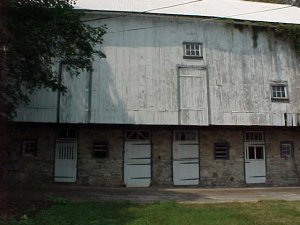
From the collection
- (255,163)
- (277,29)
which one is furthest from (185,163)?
(277,29)

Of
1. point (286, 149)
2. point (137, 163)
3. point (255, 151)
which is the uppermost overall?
point (286, 149)

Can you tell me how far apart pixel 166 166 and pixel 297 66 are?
825 cm

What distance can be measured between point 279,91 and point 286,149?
3.06 metres

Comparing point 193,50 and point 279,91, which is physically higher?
point 193,50

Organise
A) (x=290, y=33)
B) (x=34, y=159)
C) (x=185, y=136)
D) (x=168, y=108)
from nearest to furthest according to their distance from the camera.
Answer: (x=168, y=108) < (x=34, y=159) < (x=185, y=136) < (x=290, y=33)

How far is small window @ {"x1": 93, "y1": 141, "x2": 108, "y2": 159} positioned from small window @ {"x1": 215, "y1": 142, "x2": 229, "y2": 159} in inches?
209

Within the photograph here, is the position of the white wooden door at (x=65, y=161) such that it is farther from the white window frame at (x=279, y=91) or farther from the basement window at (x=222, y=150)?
the white window frame at (x=279, y=91)

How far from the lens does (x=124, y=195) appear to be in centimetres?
1577

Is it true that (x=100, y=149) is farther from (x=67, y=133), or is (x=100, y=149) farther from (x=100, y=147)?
(x=67, y=133)

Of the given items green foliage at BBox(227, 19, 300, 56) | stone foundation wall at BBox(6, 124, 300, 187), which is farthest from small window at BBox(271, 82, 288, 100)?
stone foundation wall at BBox(6, 124, 300, 187)

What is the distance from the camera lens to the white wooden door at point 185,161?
19.5 meters

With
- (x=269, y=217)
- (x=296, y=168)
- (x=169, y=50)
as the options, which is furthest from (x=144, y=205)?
(x=296, y=168)

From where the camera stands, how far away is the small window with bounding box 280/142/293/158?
20.9m

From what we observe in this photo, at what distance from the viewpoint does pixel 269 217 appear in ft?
37.9
